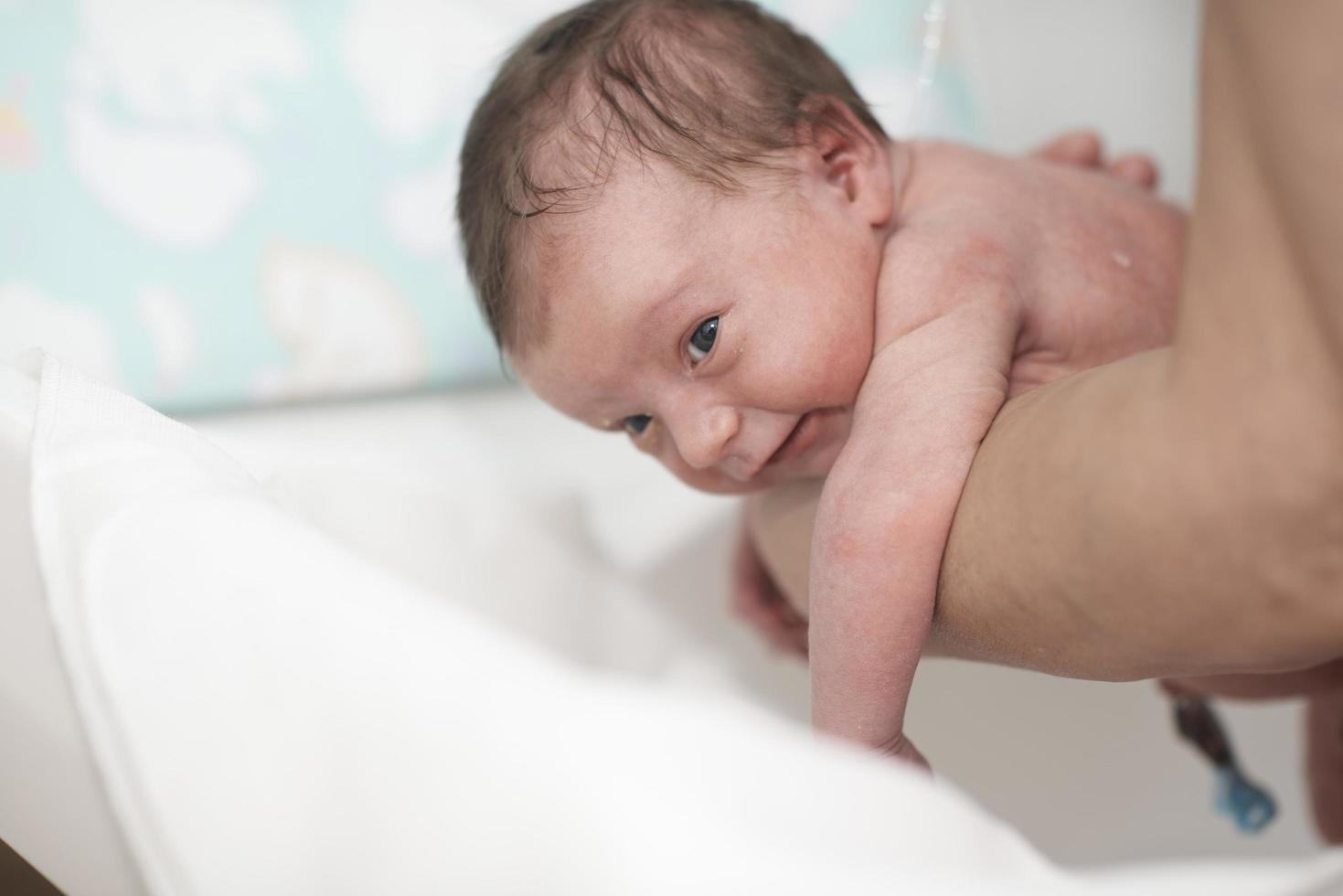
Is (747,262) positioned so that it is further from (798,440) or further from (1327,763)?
(1327,763)

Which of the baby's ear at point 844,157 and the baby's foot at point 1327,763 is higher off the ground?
the baby's ear at point 844,157

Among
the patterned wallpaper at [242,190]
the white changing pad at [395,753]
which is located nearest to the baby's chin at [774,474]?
the white changing pad at [395,753]

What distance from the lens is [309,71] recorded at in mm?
1248

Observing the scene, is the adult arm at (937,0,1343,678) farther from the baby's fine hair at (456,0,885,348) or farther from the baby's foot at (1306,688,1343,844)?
the baby's foot at (1306,688,1343,844)

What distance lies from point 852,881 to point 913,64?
1.28 m

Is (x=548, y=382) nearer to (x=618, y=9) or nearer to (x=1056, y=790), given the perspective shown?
(x=618, y=9)

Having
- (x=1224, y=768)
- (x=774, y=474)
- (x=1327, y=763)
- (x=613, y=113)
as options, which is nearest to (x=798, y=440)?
(x=774, y=474)

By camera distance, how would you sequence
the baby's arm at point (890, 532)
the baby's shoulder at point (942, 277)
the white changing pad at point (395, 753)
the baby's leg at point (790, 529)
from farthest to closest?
1. the baby's leg at point (790, 529)
2. the baby's shoulder at point (942, 277)
3. the baby's arm at point (890, 532)
4. the white changing pad at point (395, 753)

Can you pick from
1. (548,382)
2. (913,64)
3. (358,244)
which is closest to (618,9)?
(548,382)

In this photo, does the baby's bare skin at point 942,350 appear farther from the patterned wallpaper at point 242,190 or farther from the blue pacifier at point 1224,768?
the patterned wallpaper at point 242,190

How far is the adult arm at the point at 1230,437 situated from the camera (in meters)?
0.41

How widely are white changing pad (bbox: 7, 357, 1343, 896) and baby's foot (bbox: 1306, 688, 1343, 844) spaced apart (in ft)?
2.51

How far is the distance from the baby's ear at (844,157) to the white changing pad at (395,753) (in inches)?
18.2

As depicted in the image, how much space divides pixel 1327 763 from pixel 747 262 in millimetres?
784
